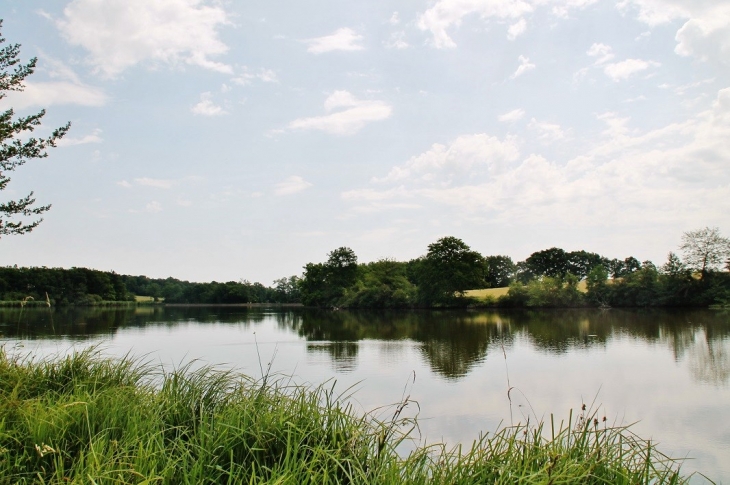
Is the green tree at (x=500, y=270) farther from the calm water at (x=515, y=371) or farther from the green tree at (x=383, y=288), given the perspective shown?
the calm water at (x=515, y=371)

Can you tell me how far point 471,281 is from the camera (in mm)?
71250

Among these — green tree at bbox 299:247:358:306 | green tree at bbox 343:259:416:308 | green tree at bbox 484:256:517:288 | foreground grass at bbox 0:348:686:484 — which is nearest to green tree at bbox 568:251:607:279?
green tree at bbox 484:256:517:288

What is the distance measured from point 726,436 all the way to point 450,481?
9749mm

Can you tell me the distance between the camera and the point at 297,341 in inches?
1272

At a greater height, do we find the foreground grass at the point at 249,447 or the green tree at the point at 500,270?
the green tree at the point at 500,270

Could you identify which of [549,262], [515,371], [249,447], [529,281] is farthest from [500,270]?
[249,447]

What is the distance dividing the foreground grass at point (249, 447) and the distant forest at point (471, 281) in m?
40.8

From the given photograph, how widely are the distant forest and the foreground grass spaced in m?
40.8

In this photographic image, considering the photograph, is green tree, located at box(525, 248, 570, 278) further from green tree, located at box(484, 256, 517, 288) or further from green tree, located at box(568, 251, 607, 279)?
green tree, located at box(484, 256, 517, 288)

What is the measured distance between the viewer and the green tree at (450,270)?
7144 cm

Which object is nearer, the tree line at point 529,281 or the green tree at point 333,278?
the tree line at point 529,281

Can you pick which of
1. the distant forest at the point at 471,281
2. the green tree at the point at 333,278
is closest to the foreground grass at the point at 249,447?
the distant forest at the point at 471,281

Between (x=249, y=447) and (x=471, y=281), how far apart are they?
225ft

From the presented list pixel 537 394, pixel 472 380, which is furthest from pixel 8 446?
pixel 472 380
